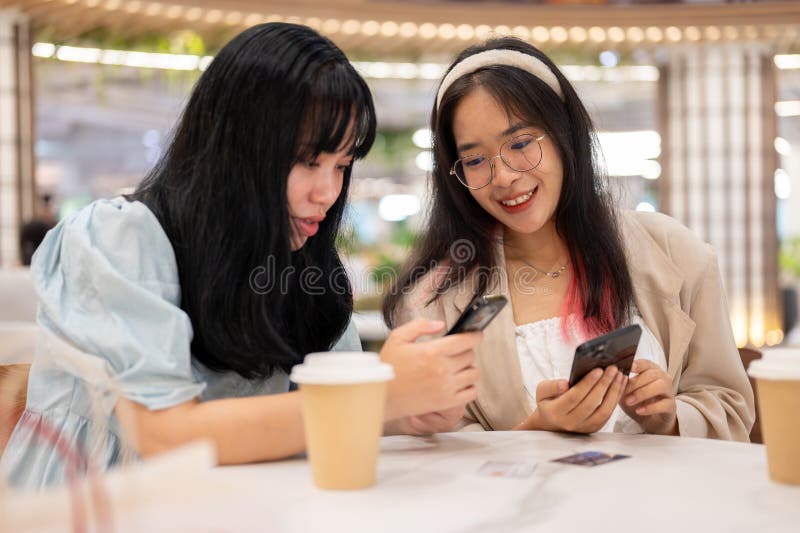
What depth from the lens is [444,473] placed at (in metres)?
1.15

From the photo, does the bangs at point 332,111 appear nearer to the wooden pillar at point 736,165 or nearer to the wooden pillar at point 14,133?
the wooden pillar at point 14,133

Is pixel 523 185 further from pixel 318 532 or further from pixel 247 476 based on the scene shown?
pixel 318 532

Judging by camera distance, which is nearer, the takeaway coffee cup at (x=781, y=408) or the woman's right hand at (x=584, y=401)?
the takeaway coffee cup at (x=781, y=408)

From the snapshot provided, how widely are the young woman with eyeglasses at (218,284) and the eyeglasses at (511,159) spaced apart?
53 cm

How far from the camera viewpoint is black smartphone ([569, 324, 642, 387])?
132 centimetres

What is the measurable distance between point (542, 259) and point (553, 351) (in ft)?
0.98

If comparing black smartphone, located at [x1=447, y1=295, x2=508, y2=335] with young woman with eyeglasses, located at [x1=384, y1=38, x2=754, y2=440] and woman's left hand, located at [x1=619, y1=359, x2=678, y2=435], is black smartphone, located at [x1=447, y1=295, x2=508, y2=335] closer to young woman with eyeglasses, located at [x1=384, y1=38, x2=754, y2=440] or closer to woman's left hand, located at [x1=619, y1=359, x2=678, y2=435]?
woman's left hand, located at [x1=619, y1=359, x2=678, y2=435]

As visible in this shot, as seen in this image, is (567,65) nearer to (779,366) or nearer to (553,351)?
(553,351)

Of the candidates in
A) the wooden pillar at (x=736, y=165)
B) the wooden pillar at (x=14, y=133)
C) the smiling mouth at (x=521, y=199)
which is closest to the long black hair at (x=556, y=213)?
the smiling mouth at (x=521, y=199)

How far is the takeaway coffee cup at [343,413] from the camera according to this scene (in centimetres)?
100

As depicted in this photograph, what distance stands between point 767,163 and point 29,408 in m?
7.70

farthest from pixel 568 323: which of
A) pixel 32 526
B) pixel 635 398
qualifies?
pixel 32 526

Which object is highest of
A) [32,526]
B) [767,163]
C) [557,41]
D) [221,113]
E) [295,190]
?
[557,41]

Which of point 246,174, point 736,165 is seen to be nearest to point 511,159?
point 246,174
